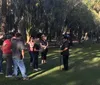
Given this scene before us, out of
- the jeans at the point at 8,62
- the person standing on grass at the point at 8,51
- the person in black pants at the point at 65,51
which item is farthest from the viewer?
the person in black pants at the point at 65,51

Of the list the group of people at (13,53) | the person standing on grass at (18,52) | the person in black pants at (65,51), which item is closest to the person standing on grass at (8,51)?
the group of people at (13,53)

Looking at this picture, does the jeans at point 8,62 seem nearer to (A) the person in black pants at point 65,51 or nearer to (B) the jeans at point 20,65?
(B) the jeans at point 20,65

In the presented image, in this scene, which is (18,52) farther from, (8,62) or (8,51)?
(8,62)

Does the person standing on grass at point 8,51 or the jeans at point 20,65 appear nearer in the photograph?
the jeans at point 20,65

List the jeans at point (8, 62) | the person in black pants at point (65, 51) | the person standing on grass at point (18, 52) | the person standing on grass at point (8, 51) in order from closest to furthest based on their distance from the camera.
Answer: the person standing on grass at point (18, 52) < the person standing on grass at point (8, 51) < the jeans at point (8, 62) < the person in black pants at point (65, 51)

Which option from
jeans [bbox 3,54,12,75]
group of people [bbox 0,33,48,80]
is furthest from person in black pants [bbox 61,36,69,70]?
jeans [bbox 3,54,12,75]

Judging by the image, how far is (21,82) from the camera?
13.5 m

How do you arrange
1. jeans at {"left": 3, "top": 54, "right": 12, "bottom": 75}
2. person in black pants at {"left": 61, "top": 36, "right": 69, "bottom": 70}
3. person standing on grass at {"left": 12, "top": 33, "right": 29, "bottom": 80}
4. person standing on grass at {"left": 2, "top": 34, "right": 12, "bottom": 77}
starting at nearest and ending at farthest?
person standing on grass at {"left": 12, "top": 33, "right": 29, "bottom": 80}
person standing on grass at {"left": 2, "top": 34, "right": 12, "bottom": 77}
jeans at {"left": 3, "top": 54, "right": 12, "bottom": 75}
person in black pants at {"left": 61, "top": 36, "right": 69, "bottom": 70}

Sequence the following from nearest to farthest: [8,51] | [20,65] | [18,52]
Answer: [18,52]
[20,65]
[8,51]

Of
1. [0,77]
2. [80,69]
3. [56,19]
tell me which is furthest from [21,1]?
[0,77]

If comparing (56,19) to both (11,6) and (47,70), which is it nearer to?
(11,6)

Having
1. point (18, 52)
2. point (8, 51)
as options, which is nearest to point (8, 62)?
point (8, 51)

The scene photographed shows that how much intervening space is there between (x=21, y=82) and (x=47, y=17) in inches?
1355

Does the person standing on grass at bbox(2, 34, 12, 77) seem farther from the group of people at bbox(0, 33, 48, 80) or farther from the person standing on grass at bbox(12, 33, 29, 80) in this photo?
the person standing on grass at bbox(12, 33, 29, 80)
